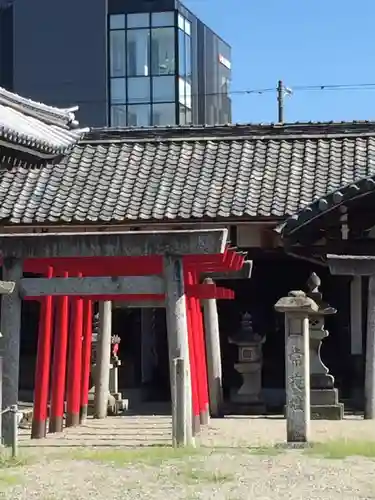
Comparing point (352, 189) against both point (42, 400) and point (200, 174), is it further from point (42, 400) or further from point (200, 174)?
point (42, 400)

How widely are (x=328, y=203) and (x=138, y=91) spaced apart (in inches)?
953

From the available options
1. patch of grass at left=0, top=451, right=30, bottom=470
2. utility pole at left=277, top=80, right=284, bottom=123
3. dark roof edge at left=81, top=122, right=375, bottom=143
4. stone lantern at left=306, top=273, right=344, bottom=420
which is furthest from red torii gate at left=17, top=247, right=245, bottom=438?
utility pole at left=277, top=80, right=284, bottom=123

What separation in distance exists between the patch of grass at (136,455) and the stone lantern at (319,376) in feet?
15.7

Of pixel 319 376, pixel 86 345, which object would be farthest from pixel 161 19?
pixel 86 345

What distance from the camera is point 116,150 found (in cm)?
1828

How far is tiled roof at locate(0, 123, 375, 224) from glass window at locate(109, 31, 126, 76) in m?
18.9

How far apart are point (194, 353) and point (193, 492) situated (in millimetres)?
5468

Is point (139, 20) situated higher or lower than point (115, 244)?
higher

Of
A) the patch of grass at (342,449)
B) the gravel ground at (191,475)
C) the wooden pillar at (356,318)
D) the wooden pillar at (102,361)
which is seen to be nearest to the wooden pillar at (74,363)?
the wooden pillar at (102,361)

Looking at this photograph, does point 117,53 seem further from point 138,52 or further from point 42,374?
point 42,374

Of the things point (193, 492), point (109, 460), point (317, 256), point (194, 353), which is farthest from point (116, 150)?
point (193, 492)

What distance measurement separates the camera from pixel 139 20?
122 feet

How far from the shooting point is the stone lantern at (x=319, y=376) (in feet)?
47.5

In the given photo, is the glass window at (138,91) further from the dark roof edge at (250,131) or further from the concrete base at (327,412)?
the concrete base at (327,412)
